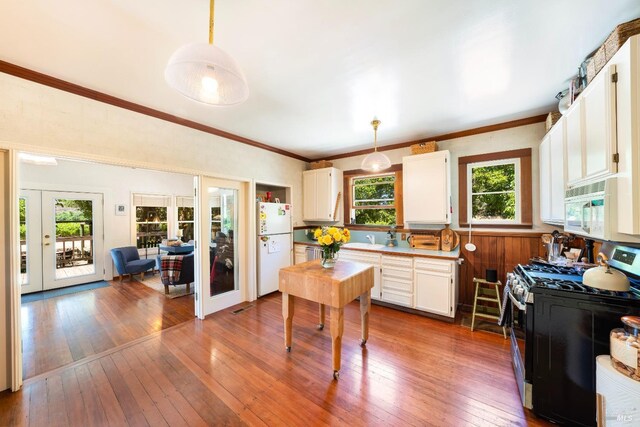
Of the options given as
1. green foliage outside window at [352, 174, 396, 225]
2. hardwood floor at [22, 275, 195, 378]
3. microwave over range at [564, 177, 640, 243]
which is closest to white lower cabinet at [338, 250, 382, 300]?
green foliage outside window at [352, 174, 396, 225]

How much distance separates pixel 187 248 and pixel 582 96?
607cm

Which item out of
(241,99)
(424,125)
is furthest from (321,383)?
(424,125)

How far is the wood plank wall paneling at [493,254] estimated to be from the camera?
3.07m

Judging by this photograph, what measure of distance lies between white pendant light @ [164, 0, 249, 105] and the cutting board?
344cm

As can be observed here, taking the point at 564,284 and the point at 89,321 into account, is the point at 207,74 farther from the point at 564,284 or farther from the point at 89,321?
the point at 89,321

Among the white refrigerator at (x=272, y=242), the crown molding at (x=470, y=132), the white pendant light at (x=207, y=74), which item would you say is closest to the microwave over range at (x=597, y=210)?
the crown molding at (x=470, y=132)

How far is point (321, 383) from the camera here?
6.60 ft

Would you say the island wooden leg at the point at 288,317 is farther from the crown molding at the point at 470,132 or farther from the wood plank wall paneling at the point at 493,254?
the crown molding at the point at 470,132

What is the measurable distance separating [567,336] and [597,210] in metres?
0.84

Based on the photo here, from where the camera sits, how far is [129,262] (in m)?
5.11

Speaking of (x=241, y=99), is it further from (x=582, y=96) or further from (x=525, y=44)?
(x=582, y=96)

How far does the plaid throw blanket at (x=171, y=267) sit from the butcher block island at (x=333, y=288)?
2.62m

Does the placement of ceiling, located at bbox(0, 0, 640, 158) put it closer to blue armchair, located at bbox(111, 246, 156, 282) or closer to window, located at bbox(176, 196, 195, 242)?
blue armchair, located at bbox(111, 246, 156, 282)

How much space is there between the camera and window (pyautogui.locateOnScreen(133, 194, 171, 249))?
5715 millimetres
